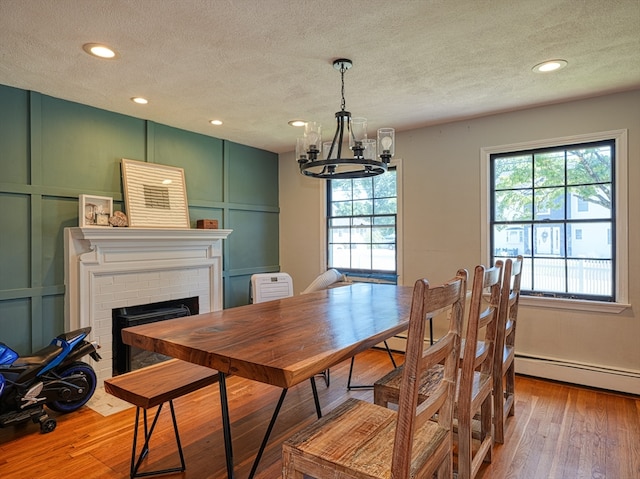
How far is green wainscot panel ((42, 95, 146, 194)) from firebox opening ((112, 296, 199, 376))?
1180mm

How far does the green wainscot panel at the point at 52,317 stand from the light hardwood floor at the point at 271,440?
72cm

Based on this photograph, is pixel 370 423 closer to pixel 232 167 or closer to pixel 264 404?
pixel 264 404

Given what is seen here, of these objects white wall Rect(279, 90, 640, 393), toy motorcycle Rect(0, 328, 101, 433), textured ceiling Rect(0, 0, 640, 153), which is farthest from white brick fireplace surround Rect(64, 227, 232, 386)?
white wall Rect(279, 90, 640, 393)

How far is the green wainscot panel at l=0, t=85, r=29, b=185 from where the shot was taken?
9.70 feet

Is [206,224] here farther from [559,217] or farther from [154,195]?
[559,217]

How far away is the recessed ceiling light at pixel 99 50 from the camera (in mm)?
2336

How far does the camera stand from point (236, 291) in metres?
4.83

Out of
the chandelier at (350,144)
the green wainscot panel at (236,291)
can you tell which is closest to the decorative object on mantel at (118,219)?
the green wainscot panel at (236,291)

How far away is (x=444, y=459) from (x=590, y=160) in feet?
10.2

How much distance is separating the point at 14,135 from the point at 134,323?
1.82 metres

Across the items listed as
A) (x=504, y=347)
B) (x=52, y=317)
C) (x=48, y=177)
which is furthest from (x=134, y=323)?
(x=504, y=347)

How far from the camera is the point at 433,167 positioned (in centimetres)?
416

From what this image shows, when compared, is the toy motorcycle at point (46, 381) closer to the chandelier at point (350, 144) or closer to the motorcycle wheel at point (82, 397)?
the motorcycle wheel at point (82, 397)

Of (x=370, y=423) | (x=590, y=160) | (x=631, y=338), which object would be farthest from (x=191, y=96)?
(x=631, y=338)
